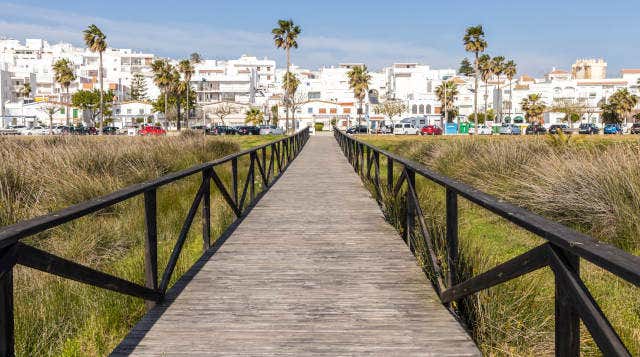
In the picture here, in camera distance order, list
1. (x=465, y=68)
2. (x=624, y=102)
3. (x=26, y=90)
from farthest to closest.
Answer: (x=465, y=68) → (x=26, y=90) → (x=624, y=102)

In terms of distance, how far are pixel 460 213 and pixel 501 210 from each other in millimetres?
7756

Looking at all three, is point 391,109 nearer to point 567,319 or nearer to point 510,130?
point 510,130

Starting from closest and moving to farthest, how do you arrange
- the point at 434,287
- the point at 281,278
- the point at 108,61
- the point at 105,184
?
the point at 434,287 < the point at 281,278 < the point at 105,184 < the point at 108,61

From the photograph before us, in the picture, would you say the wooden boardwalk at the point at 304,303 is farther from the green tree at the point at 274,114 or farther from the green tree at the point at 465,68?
the green tree at the point at 465,68

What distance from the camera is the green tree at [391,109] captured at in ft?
312

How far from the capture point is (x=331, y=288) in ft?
15.8

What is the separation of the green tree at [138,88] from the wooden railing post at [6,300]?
127 m

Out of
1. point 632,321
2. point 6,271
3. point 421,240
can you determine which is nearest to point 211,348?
point 6,271

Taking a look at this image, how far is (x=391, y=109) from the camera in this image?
95.3 metres

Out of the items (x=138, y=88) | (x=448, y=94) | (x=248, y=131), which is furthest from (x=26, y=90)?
(x=448, y=94)

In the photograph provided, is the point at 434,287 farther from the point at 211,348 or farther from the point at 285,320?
the point at 211,348

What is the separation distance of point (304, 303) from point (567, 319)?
7.56 ft

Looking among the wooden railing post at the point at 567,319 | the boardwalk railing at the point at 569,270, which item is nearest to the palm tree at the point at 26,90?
the boardwalk railing at the point at 569,270

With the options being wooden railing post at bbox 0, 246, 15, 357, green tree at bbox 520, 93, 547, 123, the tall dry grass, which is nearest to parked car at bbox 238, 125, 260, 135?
green tree at bbox 520, 93, 547, 123
